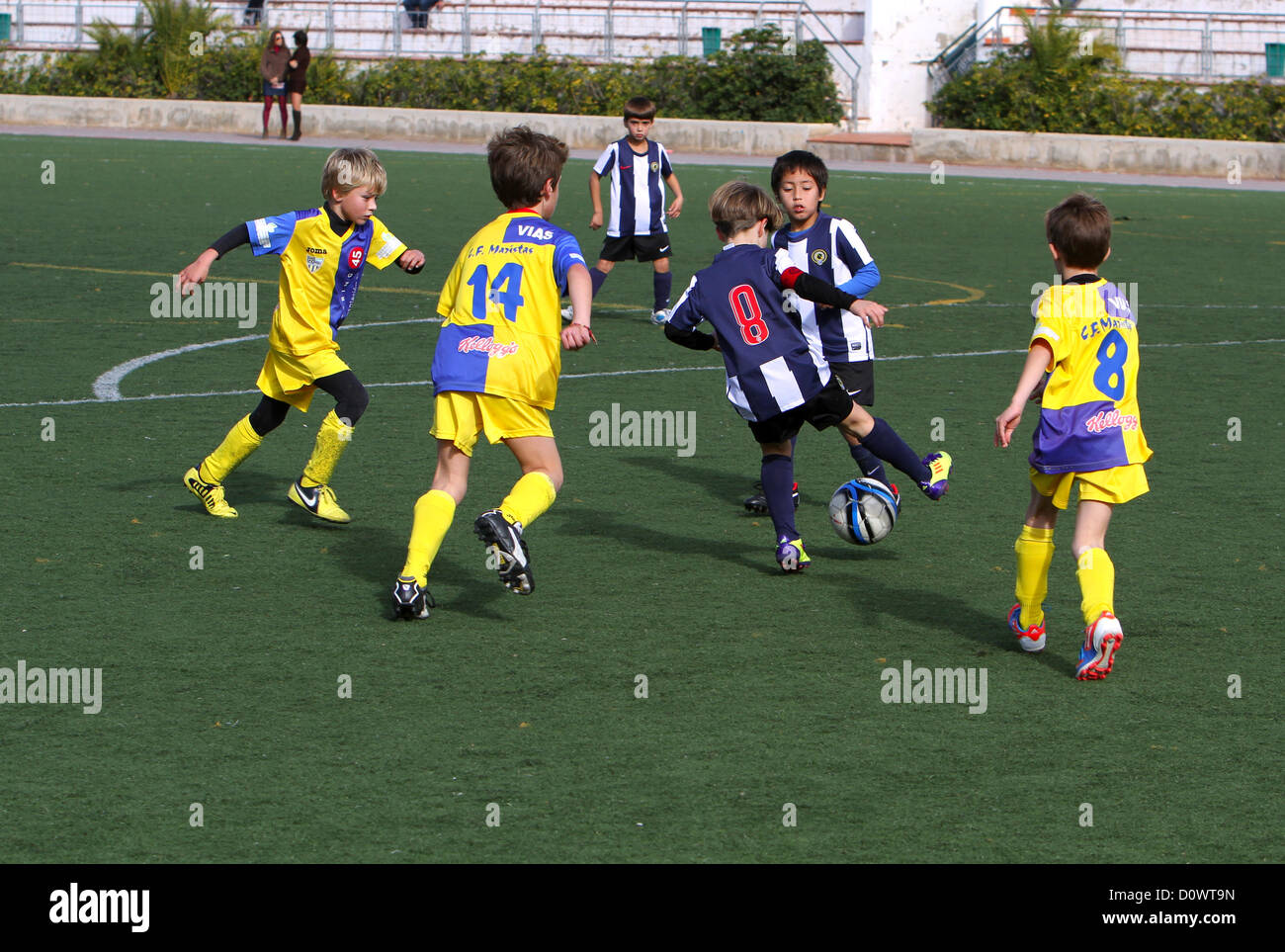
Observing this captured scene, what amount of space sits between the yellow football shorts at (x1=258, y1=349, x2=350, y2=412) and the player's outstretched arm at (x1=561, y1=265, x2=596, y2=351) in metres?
1.72

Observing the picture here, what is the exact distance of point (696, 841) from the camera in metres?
4.36

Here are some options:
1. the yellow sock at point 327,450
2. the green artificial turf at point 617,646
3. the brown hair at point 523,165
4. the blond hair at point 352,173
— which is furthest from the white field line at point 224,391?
the brown hair at point 523,165

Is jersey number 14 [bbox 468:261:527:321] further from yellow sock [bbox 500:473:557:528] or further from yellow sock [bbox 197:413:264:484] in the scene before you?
yellow sock [bbox 197:413:264:484]

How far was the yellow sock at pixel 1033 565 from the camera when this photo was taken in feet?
19.2

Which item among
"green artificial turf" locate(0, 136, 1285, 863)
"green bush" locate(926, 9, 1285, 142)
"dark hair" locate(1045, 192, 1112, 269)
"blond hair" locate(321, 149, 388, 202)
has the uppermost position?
"green bush" locate(926, 9, 1285, 142)

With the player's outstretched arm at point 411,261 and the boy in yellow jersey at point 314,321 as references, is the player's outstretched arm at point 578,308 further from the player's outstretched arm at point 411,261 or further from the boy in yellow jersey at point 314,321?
the boy in yellow jersey at point 314,321

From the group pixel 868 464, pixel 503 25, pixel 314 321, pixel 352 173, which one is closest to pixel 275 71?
pixel 503 25

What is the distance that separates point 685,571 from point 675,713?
5.71ft

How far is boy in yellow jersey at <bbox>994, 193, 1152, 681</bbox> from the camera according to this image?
18.4 ft

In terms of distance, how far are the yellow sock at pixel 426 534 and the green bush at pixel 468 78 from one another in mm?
30177

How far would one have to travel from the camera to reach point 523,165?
6.22 metres

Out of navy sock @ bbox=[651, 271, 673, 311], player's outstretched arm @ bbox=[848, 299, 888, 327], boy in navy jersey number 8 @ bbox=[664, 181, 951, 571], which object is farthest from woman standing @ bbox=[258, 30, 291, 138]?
player's outstretched arm @ bbox=[848, 299, 888, 327]
